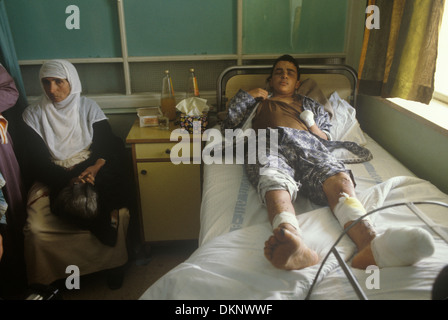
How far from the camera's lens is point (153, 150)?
6.67 ft

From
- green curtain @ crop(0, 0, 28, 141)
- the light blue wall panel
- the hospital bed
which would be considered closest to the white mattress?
the hospital bed

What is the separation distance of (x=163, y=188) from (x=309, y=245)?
1.19 metres

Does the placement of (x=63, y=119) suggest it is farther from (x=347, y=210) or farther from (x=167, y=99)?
(x=347, y=210)

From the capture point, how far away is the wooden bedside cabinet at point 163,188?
2033 millimetres

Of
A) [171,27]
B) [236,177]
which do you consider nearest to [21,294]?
[236,177]

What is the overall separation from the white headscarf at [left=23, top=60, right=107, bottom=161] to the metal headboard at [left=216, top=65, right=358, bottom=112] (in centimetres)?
79

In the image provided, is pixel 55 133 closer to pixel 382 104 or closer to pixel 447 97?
pixel 382 104

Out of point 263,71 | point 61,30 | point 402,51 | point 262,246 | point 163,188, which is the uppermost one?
point 61,30

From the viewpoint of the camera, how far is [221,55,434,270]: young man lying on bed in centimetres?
96

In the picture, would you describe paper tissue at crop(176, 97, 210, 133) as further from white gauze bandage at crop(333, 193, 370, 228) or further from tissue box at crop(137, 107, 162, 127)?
white gauze bandage at crop(333, 193, 370, 228)

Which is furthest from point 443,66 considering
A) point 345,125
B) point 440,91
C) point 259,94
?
point 259,94

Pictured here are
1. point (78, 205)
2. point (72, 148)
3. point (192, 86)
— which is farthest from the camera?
point (192, 86)

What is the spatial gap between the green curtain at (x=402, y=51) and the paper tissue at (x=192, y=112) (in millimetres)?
965
